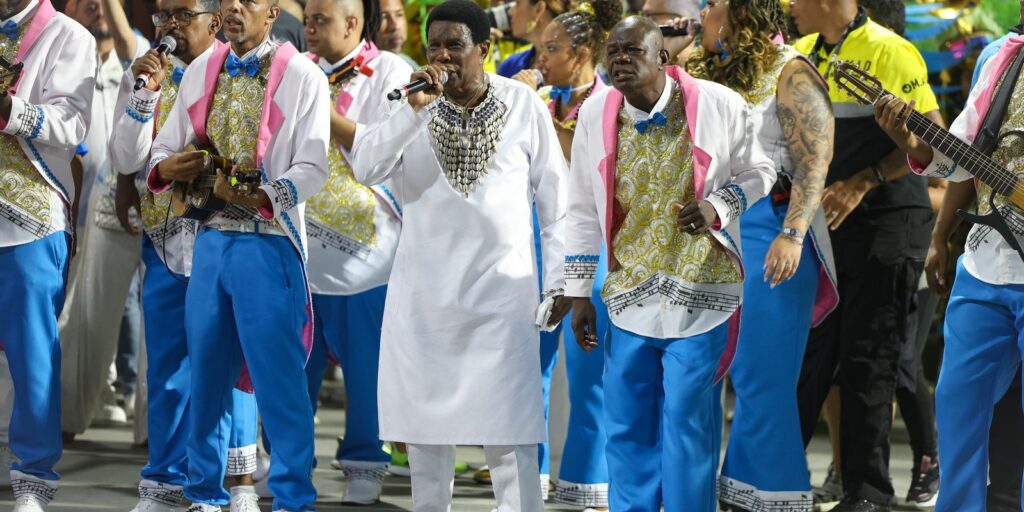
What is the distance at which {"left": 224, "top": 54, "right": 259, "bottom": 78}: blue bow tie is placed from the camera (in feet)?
18.2

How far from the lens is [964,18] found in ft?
30.4

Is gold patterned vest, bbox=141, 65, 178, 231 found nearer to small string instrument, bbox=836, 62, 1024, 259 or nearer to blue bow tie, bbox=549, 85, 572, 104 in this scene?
blue bow tie, bbox=549, 85, 572, 104

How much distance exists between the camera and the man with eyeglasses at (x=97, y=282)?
7645mm

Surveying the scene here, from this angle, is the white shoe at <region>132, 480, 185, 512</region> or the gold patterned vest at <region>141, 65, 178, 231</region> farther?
the gold patterned vest at <region>141, 65, 178, 231</region>

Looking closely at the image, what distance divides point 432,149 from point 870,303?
2.20 m

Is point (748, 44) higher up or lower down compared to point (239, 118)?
higher up

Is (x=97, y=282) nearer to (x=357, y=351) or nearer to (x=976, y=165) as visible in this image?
(x=357, y=351)

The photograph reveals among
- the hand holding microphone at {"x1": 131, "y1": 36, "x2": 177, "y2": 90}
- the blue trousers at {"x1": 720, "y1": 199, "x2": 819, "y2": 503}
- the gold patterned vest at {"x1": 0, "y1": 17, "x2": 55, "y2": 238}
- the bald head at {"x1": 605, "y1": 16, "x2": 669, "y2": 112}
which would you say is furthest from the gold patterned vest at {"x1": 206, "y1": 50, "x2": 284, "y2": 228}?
the blue trousers at {"x1": 720, "y1": 199, "x2": 819, "y2": 503}

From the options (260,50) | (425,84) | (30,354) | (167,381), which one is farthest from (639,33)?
(30,354)

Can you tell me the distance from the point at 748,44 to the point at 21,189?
9.36 ft

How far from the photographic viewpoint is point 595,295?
19.6 ft

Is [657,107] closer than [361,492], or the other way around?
[657,107]

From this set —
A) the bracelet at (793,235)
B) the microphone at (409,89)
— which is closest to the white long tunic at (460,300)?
the microphone at (409,89)

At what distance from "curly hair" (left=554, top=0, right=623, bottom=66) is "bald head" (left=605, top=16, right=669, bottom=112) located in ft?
5.58
